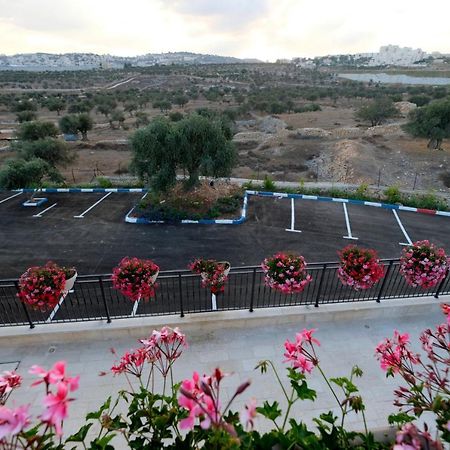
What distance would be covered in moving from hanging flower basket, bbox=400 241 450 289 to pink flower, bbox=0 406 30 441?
633 centimetres

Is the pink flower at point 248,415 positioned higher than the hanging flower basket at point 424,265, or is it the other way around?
the pink flower at point 248,415

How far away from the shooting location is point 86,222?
14.6 m

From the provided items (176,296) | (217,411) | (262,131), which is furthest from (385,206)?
(262,131)

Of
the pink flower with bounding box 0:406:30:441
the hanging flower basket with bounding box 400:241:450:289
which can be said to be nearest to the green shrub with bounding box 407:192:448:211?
the hanging flower basket with bounding box 400:241:450:289

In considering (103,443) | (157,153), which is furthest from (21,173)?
(103,443)

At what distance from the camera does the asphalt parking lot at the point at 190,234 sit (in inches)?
462

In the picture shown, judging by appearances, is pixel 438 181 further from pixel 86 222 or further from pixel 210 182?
pixel 86 222

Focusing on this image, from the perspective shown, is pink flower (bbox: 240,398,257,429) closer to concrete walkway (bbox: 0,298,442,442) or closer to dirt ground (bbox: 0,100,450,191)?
concrete walkway (bbox: 0,298,442,442)

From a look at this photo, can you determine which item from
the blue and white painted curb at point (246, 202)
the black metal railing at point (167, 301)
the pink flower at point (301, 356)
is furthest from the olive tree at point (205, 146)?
the pink flower at point (301, 356)

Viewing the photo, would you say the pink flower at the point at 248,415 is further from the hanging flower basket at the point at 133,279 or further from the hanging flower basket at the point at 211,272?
the hanging flower basket at the point at 211,272

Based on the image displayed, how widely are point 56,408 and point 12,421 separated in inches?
9.1

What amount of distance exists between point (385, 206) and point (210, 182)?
9.49 meters

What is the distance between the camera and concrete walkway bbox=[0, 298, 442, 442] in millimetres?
4785

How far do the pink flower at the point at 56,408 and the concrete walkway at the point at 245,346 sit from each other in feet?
11.5
